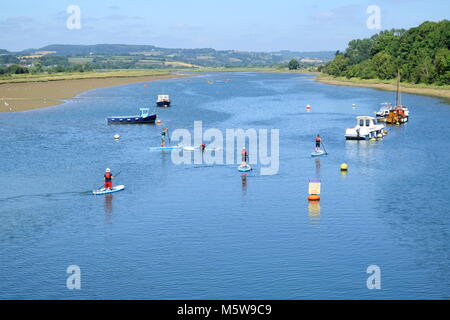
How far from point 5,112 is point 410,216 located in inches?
4484

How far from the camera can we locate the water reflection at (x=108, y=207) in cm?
5131

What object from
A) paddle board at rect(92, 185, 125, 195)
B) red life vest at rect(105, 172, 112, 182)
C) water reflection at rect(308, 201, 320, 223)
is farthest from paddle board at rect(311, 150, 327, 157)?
red life vest at rect(105, 172, 112, 182)

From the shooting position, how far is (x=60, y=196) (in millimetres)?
59406

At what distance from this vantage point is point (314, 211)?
52.9 metres

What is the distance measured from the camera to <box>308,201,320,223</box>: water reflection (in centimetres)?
5041

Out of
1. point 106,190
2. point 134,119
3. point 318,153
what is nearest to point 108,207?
point 106,190

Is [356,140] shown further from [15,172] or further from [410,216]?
[15,172]

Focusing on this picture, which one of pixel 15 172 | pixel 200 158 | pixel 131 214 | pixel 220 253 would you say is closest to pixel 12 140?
pixel 15 172

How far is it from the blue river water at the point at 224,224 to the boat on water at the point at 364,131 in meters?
1.58

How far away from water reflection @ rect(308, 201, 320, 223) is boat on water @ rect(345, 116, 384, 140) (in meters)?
41.2

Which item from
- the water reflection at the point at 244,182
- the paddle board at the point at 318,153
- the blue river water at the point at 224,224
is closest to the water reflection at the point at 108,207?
the blue river water at the point at 224,224

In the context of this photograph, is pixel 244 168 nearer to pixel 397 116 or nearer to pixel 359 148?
pixel 359 148

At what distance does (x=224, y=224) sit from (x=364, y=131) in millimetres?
51710
